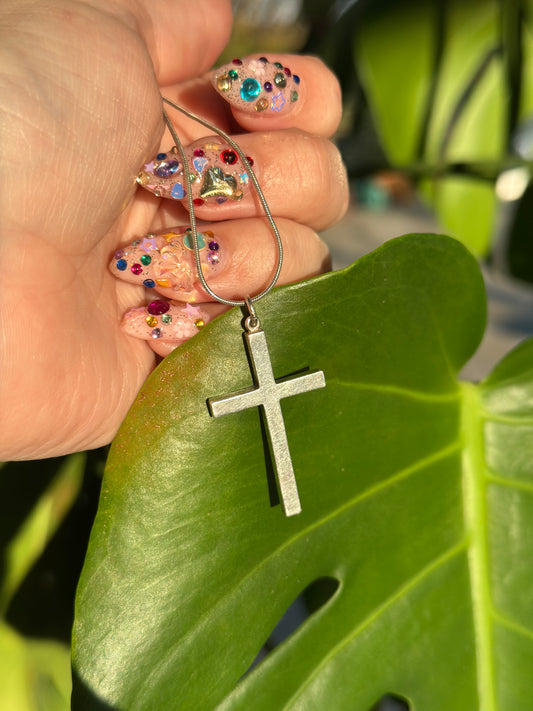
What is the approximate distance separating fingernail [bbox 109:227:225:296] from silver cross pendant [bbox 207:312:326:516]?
3.9 inches

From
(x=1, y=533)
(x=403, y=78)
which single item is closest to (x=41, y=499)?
(x=1, y=533)

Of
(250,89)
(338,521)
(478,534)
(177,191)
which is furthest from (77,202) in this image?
(478,534)

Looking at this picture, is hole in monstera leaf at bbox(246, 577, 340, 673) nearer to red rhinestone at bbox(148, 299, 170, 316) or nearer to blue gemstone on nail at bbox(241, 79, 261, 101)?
red rhinestone at bbox(148, 299, 170, 316)

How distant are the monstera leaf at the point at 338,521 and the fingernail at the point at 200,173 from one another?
0.14 m

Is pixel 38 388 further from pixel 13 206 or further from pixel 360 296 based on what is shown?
pixel 360 296

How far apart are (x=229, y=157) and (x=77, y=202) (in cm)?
14

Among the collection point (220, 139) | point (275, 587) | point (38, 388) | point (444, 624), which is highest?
point (220, 139)

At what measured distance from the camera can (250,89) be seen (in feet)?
2.03

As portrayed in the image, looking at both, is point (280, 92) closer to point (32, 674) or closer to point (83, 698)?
point (83, 698)

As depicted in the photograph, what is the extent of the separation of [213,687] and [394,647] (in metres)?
0.19

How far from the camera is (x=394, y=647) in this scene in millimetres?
654

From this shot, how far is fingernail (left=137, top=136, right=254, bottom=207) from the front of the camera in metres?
0.60

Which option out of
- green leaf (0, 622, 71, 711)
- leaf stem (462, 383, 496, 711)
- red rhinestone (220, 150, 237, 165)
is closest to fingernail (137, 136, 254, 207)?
red rhinestone (220, 150, 237, 165)

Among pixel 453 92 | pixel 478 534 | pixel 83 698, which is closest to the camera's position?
pixel 83 698
